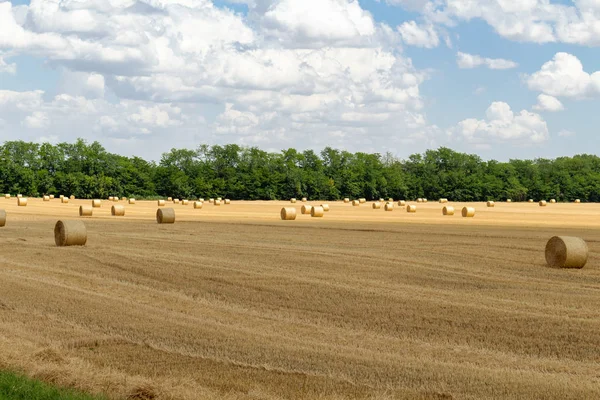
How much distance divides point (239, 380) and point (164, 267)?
11.6m

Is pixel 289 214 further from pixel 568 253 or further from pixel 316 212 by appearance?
pixel 568 253

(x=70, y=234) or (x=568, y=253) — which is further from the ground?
(x=70, y=234)

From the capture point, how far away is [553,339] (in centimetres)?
1352

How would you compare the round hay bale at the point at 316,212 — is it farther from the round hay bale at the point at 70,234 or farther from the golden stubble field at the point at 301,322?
the round hay bale at the point at 70,234

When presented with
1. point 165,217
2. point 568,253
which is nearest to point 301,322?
point 568,253

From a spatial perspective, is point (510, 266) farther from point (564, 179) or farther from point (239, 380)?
point (564, 179)

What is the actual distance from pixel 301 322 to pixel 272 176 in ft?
361

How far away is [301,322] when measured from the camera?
14953 millimetres

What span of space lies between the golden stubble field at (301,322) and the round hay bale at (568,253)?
1.36 ft

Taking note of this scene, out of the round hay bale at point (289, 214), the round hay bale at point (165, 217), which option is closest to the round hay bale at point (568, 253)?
the round hay bale at point (165, 217)

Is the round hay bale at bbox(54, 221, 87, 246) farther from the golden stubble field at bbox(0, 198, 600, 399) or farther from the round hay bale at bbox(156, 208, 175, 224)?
the round hay bale at bbox(156, 208, 175, 224)

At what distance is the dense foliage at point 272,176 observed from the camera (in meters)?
118

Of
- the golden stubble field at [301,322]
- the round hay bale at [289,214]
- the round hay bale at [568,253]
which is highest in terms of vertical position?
the round hay bale at [289,214]

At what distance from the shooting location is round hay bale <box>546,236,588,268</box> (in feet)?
72.8
